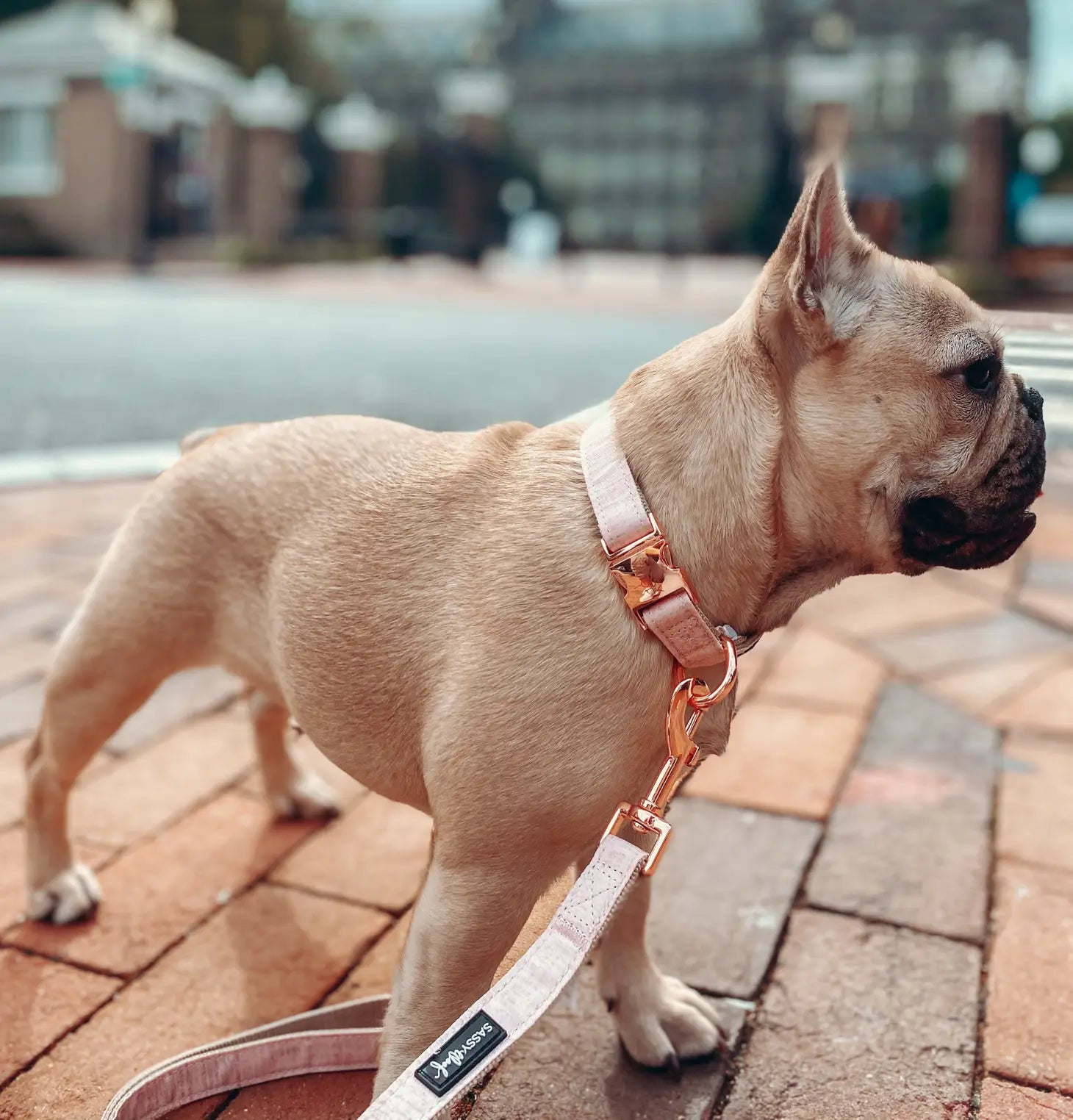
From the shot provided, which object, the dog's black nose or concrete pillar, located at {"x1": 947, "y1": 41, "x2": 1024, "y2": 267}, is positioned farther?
concrete pillar, located at {"x1": 947, "y1": 41, "x2": 1024, "y2": 267}

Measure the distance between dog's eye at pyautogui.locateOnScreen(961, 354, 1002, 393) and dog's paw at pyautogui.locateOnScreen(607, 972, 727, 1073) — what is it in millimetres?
1059

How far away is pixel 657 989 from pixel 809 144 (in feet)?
72.5

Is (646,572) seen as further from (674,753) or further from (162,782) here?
(162,782)

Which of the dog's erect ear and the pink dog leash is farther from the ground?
the dog's erect ear

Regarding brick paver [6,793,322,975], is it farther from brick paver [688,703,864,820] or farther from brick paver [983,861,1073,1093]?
brick paver [983,861,1073,1093]

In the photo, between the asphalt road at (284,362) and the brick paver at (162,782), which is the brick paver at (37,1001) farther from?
the asphalt road at (284,362)

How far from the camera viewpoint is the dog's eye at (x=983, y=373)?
1.61m

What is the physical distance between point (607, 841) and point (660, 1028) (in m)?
0.58

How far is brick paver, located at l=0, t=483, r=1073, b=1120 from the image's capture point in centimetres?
189

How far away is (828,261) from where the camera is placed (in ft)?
5.09

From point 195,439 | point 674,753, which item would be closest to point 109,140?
point 195,439

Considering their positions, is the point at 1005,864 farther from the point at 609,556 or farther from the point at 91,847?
the point at 91,847

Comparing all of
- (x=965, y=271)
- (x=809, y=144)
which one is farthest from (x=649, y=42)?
(x=965, y=271)

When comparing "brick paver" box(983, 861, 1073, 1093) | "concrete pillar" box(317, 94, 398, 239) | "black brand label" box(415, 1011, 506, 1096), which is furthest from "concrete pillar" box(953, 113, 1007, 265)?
"black brand label" box(415, 1011, 506, 1096)
